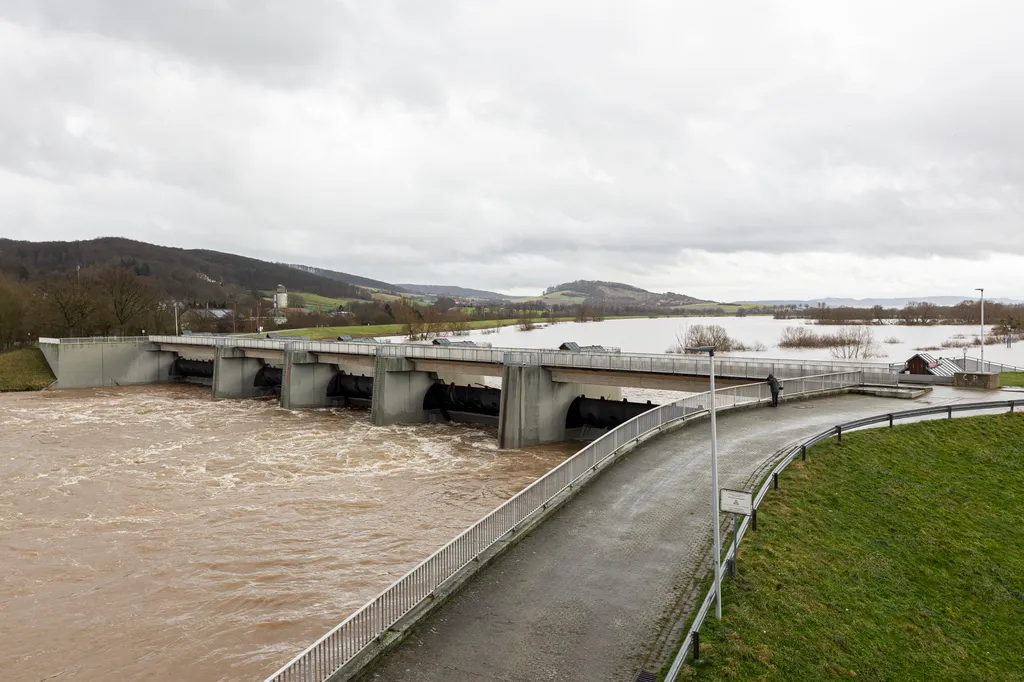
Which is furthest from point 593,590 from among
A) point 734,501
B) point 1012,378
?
point 1012,378

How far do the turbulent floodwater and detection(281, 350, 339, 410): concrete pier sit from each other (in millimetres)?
8060

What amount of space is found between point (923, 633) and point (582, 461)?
8.55 meters

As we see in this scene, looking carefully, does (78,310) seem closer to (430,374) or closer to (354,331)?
(354,331)

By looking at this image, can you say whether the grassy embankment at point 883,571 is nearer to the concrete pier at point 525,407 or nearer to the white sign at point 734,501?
the white sign at point 734,501

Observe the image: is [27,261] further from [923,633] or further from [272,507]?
[923,633]

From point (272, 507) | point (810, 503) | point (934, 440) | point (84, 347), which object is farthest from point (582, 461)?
point (84, 347)

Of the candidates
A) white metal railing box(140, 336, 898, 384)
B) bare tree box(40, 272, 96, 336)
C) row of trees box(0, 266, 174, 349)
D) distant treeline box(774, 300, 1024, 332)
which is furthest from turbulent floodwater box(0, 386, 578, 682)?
distant treeline box(774, 300, 1024, 332)

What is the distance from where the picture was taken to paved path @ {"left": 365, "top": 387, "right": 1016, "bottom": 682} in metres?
9.76

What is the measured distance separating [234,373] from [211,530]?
3761cm

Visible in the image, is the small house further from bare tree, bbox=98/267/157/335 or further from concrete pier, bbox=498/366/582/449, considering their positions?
bare tree, bbox=98/267/157/335

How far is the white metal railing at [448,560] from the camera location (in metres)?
9.16

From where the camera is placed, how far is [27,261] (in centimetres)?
18950

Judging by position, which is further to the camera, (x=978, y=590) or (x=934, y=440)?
(x=934, y=440)

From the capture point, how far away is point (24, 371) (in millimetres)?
57844
